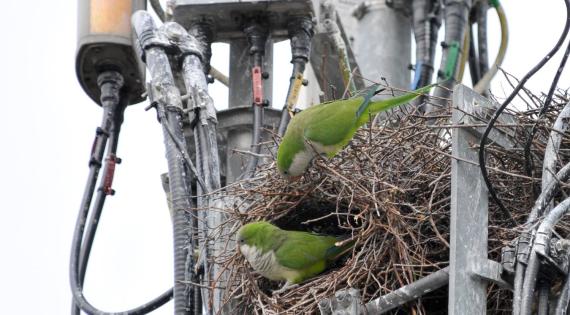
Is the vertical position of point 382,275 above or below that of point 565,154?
below

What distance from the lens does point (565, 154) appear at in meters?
5.99

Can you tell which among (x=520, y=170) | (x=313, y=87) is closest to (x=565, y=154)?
(x=520, y=170)

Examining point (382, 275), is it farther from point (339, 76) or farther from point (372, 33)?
point (372, 33)

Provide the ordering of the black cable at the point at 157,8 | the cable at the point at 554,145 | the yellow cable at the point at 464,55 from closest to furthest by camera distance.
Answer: the cable at the point at 554,145 < the black cable at the point at 157,8 < the yellow cable at the point at 464,55

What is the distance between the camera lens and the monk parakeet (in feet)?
21.3

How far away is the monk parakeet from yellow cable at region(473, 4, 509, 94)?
2.86 meters

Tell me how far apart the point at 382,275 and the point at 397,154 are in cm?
60

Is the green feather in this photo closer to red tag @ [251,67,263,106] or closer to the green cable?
red tag @ [251,67,263,106]

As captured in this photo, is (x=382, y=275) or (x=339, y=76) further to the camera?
(x=339, y=76)

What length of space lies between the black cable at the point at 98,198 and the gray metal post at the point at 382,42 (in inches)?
62.4

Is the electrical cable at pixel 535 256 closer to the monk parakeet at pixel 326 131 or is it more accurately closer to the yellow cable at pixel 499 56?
the monk parakeet at pixel 326 131

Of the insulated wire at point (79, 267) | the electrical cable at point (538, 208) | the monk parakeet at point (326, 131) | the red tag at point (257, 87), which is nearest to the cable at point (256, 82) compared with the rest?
the red tag at point (257, 87)

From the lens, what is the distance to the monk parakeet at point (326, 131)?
21.3 feet

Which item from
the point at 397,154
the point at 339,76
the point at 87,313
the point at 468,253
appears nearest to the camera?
the point at 468,253
